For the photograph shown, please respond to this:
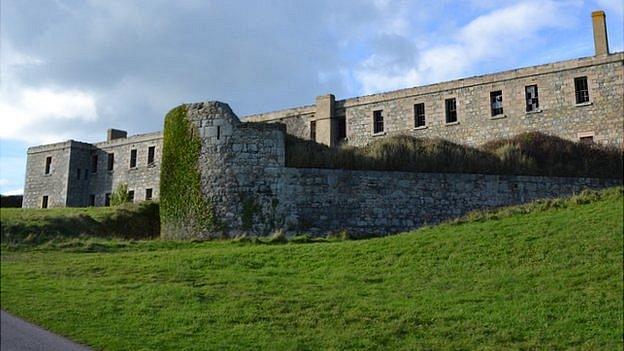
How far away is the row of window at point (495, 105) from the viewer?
87.6 ft

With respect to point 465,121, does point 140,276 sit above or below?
below

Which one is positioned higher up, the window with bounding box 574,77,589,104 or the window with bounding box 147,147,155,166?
the window with bounding box 574,77,589,104

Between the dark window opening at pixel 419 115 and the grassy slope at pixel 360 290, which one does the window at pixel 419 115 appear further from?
the grassy slope at pixel 360 290

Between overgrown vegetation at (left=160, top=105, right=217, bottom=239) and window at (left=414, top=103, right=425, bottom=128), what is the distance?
15496 mm

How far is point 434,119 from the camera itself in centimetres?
2958

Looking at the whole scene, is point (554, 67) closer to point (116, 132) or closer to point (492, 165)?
point (492, 165)

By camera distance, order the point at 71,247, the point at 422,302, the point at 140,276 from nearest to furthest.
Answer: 1. the point at 71,247
2. the point at 140,276
3. the point at 422,302

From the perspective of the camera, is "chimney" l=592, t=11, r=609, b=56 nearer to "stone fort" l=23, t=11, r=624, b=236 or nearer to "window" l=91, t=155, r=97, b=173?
"stone fort" l=23, t=11, r=624, b=236

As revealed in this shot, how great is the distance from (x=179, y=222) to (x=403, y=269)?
8.28m

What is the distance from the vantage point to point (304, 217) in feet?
54.9

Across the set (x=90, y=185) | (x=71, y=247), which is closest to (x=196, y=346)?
(x=71, y=247)

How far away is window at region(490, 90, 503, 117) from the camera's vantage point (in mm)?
28328

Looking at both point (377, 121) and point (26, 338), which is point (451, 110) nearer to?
point (377, 121)

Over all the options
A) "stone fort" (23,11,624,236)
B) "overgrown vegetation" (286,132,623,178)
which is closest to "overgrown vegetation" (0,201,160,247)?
"stone fort" (23,11,624,236)
